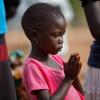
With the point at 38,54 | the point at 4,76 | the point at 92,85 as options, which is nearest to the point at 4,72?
the point at 4,76

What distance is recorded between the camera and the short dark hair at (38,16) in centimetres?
463

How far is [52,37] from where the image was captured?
4.59 meters

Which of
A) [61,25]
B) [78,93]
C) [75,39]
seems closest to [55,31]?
[61,25]

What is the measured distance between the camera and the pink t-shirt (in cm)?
450

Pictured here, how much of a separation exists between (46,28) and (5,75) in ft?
1.60

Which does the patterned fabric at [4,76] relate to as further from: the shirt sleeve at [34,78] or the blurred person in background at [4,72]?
the shirt sleeve at [34,78]

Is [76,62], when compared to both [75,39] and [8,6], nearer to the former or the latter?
Result: [8,6]

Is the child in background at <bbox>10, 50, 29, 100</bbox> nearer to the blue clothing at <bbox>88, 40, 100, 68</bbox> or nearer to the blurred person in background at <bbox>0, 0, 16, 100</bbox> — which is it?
the blurred person in background at <bbox>0, 0, 16, 100</bbox>

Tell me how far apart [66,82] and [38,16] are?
48cm

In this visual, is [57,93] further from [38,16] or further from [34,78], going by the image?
[38,16]

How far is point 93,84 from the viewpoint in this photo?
4.86 m

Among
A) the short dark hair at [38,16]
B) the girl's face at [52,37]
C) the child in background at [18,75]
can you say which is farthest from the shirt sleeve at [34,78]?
the child in background at [18,75]

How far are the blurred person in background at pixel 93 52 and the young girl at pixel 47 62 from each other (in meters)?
0.17

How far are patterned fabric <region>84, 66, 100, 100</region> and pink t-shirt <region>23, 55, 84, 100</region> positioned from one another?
253 millimetres
